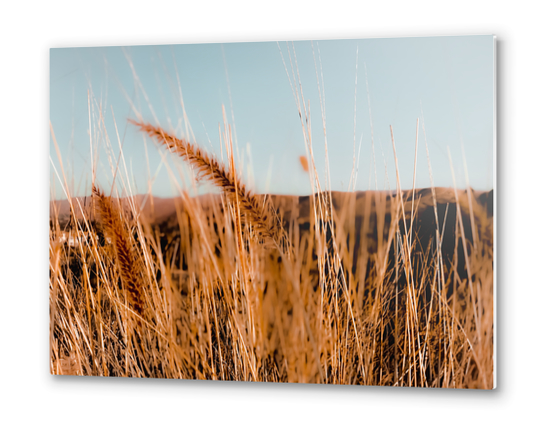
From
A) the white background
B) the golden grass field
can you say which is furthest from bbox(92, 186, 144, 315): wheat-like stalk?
the white background

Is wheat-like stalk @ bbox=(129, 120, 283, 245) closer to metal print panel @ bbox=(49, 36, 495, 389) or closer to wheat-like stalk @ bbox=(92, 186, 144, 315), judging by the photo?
metal print panel @ bbox=(49, 36, 495, 389)

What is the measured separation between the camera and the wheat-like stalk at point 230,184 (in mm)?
1577

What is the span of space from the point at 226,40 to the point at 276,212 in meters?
0.62

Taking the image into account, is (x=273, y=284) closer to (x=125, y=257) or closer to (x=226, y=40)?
(x=125, y=257)

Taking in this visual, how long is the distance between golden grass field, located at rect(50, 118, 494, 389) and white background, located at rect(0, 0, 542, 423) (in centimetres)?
8

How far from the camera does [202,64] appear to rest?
162cm

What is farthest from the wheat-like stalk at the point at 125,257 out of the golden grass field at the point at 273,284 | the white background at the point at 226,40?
the white background at the point at 226,40

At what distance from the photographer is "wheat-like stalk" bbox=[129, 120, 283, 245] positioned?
1577 millimetres

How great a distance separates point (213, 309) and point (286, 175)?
51 cm

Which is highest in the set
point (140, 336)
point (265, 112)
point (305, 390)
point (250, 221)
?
point (265, 112)

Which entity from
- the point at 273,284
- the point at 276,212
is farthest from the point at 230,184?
the point at 273,284

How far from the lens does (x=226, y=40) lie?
164 centimetres
